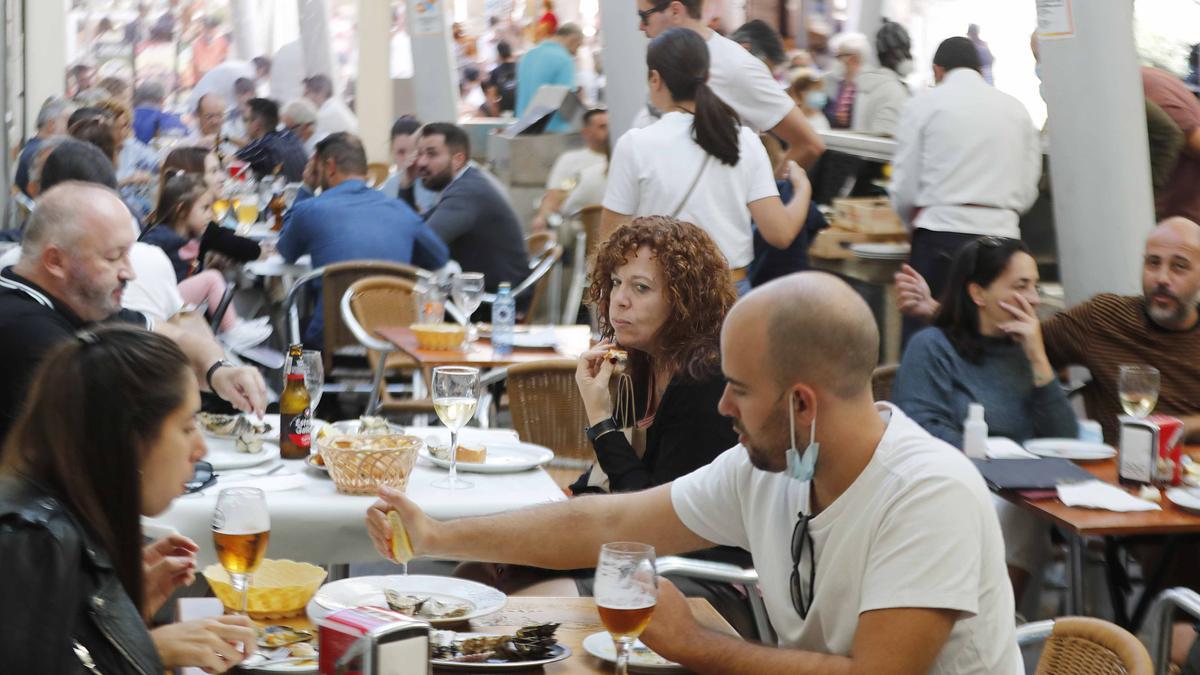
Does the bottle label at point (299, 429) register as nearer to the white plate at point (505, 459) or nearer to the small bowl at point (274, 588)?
the white plate at point (505, 459)

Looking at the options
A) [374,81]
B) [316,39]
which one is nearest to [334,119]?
[374,81]

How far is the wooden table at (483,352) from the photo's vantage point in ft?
15.6

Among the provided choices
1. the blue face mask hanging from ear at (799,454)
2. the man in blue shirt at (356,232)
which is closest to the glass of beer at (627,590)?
the blue face mask hanging from ear at (799,454)

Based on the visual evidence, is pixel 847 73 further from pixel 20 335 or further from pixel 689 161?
pixel 20 335

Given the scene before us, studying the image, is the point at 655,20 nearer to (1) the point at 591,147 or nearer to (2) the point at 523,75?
(1) the point at 591,147

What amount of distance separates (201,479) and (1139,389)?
7.94ft

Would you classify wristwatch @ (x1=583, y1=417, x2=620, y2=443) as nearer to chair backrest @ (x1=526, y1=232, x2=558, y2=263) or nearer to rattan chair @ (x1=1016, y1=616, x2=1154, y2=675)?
rattan chair @ (x1=1016, y1=616, x2=1154, y2=675)

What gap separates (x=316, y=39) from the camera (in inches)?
646

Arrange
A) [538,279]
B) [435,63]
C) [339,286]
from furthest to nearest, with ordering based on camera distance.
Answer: [435,63] < [538,279] < [339,286]

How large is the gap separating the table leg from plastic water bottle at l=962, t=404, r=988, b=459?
1.01ft

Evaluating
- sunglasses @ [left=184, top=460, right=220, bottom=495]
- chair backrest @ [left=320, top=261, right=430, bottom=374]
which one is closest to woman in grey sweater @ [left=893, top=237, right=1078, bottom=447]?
sunglasses @ [left=184, top=460, right=220, bottom=495]

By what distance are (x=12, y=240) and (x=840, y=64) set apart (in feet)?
20.4

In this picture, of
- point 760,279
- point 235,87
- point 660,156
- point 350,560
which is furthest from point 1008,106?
point 235,87

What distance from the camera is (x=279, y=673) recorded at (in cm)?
188
